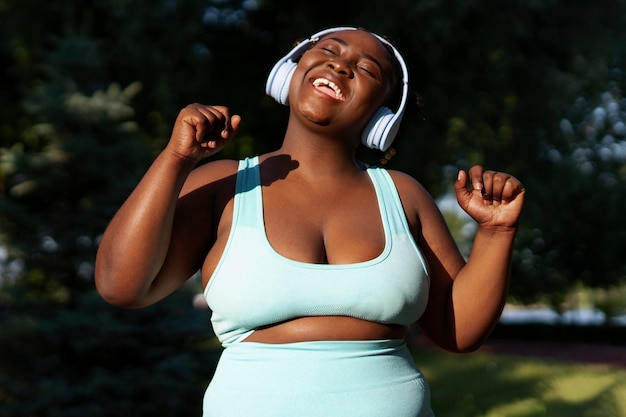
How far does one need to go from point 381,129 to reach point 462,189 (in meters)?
0.26

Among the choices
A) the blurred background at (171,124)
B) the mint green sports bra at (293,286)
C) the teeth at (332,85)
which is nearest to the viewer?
the mint green sports bra at (293,286)

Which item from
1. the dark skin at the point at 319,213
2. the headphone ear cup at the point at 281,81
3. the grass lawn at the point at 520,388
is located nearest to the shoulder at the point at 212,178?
the dark skin at the point at 319,213

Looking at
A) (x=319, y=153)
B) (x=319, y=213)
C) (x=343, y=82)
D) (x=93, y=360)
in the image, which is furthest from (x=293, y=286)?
(x=93, y=360)

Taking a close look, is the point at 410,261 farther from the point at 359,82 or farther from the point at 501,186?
the point at 359,82

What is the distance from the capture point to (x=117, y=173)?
7.08 meters

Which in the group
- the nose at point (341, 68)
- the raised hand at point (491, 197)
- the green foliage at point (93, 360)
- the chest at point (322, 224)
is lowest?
the green foliage at point (93, 360)

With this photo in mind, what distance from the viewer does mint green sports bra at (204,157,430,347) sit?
197cm

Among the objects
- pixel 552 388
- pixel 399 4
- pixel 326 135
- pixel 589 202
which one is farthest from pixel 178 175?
pixel 589 202

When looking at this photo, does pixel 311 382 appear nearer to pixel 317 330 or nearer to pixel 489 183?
pixel 317 330

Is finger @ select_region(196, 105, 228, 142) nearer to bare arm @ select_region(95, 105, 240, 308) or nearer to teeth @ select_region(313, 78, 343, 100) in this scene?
bare arm @ select_region(95, 105, 240, 308)

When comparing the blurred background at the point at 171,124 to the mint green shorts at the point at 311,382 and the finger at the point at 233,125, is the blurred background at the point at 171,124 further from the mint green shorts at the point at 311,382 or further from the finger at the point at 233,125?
the finger at the point at 233,125

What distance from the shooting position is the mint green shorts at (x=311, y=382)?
77.8 inches

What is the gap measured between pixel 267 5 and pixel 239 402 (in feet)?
32.5

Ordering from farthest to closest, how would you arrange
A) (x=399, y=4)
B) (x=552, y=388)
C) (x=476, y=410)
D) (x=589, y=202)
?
(x=589, y=202), (x=399, y=4), (x=552, y=388), (x=476, y=410)
